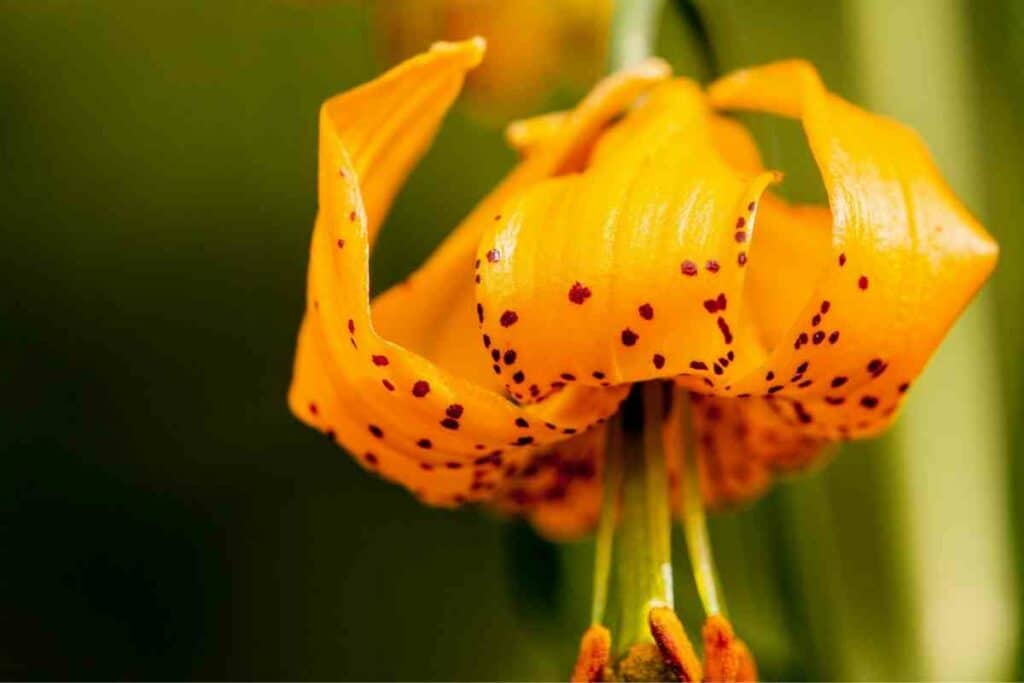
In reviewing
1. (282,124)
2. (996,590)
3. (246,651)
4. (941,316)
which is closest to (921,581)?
(996,590)

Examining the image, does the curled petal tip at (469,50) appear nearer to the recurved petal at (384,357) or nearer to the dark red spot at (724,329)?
the recurved petal at (384,357)

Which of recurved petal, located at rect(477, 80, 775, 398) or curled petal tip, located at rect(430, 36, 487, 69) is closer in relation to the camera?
recurved petal, located at rect(477, 80, 775, 398)

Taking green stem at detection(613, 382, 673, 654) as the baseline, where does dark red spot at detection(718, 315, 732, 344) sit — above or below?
above

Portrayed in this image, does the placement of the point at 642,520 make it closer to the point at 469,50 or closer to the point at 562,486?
the point at 562,486

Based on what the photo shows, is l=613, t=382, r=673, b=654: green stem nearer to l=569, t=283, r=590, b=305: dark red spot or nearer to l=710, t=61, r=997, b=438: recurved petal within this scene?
l=710, t=61, r=997, b=438: recurved petal

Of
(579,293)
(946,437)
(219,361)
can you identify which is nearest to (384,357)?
(579,293)

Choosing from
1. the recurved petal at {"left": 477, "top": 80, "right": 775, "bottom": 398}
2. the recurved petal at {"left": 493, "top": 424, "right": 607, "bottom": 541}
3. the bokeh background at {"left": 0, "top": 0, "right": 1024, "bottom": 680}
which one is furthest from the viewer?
the bokeh background at {"left": 0, "top": 0, "right": 1024, "bottom": 680}

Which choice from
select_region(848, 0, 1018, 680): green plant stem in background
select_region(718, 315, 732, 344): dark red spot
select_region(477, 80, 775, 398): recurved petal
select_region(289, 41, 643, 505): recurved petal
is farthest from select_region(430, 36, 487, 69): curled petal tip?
select_region(848, 0, 1018, 680): green plant stem in background
